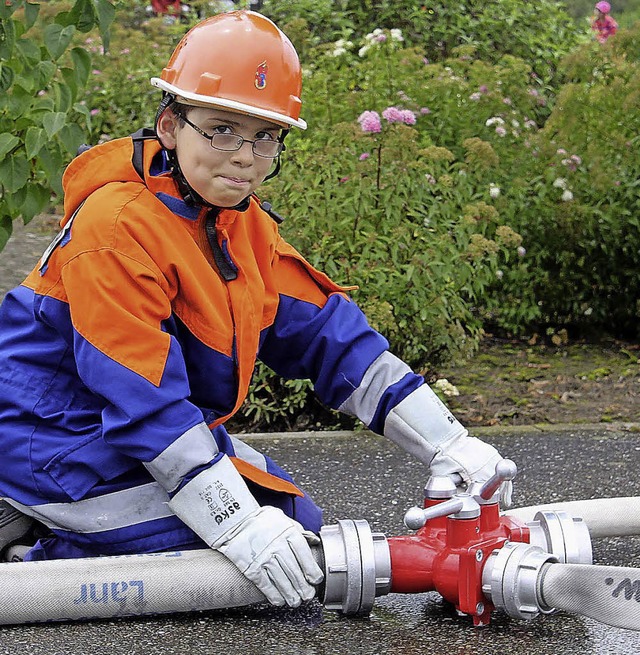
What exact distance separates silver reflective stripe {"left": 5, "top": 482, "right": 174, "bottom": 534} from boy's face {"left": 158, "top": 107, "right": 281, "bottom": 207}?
0.65 m

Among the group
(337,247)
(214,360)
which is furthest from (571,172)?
(214,360)

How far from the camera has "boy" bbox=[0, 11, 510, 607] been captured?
2.36 m

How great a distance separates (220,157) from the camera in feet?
8.18

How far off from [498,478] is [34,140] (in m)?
1.78

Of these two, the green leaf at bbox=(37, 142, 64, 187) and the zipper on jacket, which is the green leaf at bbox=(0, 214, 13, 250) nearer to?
the green leaf at bbox=(37, 142, 64, 187)

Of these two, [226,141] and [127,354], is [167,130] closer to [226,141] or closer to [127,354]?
[226,141]

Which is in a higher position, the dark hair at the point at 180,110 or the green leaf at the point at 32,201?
the dark hair at the point at 180,110

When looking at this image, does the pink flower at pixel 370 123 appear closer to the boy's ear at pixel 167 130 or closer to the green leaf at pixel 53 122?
the green leaf at pixel 53 122

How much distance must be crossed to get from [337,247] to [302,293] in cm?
130

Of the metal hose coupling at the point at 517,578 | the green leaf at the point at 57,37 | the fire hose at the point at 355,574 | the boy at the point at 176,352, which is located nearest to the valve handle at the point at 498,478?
the fire hose at the point at 355,574

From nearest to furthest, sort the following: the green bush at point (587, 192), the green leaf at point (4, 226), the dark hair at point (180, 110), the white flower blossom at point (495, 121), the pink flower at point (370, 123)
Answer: the dark hair at point (180, 110) → the green leaf at point (4, 226) → the pink flower at point (370, 123) → the white flower blossom at point (495, 121) → the green bush at point (587, 192)

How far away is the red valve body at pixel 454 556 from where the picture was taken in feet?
7.75

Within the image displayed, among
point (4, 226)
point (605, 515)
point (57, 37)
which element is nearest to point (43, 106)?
point (57, 37)

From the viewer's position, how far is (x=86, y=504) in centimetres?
254
